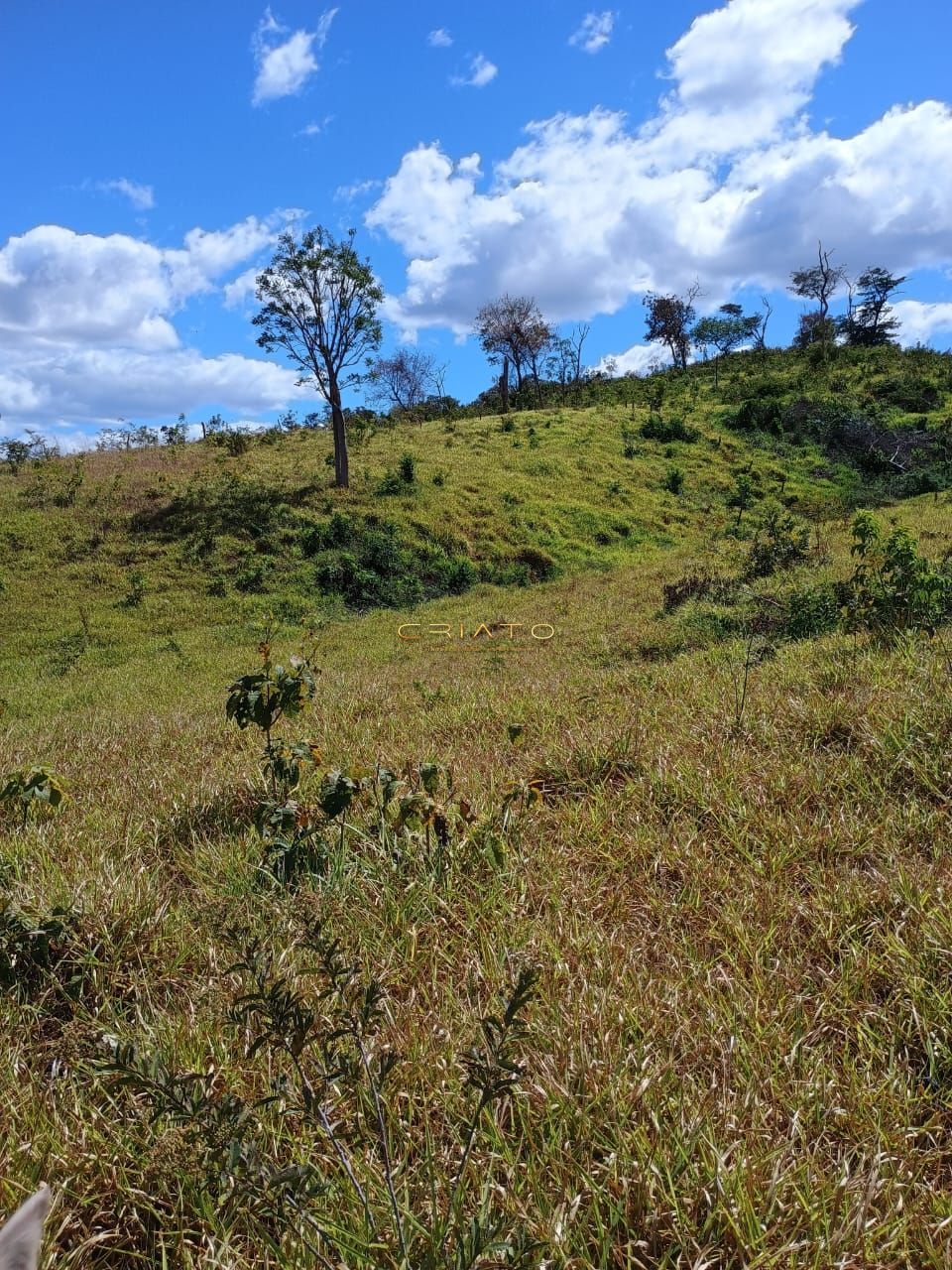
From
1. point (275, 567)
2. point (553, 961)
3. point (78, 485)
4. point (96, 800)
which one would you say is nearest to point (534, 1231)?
point (553, 961)

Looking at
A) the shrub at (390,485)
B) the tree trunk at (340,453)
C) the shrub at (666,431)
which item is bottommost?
the shrub at (390,485)

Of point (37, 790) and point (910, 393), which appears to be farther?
point (910, 393)

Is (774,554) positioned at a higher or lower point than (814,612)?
higher

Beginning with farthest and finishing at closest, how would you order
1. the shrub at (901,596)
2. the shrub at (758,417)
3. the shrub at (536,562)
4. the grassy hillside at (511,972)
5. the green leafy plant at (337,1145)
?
1. the shrub at (758,417)
2. the shrub at (536,562)
3. the shrub at (901,596)
4. the grassy hillside at (511,972)
5. the green leafy plant at (337,1145)

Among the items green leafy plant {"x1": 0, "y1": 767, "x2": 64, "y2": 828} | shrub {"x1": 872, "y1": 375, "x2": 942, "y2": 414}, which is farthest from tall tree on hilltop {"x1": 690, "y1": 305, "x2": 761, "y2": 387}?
green leafy plant {"x1": 0, "y1": 767, "x2": 64, "y2": 828}

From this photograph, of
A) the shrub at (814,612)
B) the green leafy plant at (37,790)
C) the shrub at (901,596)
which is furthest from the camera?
the shrub at (814,612)

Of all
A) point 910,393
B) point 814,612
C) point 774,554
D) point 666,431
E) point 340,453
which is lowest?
point 814,612

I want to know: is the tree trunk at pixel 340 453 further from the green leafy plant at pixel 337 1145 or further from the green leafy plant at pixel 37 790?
the green leafy plant at pixel 337 1145

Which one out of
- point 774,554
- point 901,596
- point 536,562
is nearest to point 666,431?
point 536,562

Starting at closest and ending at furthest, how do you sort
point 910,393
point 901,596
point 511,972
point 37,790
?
point 511,972 → point 37,790 → point 901,596 → point 910,393

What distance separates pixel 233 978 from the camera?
249 cm

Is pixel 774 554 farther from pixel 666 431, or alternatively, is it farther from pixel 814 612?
pixel 666 431

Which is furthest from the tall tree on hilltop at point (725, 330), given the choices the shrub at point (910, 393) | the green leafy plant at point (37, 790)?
the green leafy plant at point (37, 790)

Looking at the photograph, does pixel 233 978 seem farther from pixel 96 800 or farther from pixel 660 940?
pixel 96 800
